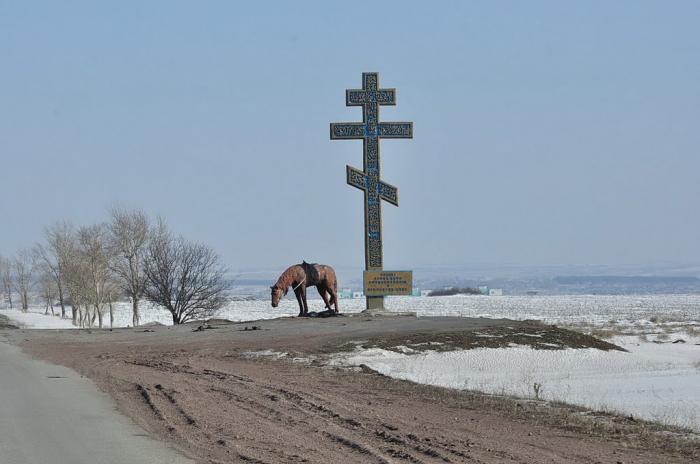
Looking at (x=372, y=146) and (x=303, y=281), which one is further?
(x=372, y=146)

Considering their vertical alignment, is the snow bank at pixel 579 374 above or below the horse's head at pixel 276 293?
below

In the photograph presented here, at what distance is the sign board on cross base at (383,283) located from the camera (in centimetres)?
3881

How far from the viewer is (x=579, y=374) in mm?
21781

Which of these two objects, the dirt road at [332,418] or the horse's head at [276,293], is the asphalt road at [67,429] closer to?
the dirt road at [332,418]

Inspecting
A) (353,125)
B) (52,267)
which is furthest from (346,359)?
(52,267)

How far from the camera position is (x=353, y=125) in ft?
129

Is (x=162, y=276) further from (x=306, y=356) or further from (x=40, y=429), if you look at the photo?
(x=40, y=429)

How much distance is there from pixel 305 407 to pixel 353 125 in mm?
25747

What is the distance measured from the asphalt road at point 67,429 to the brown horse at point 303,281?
60.9ft

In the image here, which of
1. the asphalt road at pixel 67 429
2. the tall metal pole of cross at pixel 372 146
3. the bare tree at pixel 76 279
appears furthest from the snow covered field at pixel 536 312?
the asphalt road at pixel 67 429

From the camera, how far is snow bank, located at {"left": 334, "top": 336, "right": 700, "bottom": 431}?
16.2 m

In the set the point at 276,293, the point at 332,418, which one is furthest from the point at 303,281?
the point at 332,418

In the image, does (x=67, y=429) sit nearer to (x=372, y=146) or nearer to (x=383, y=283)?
(x=383, y=283)

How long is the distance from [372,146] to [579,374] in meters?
19.3
